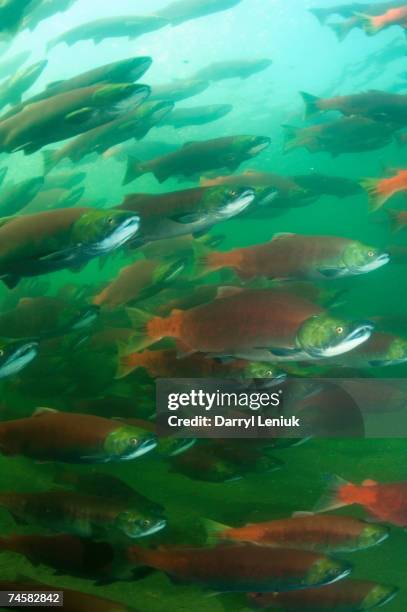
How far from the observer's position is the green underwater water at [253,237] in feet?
10.4

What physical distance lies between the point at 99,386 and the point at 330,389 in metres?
2.25

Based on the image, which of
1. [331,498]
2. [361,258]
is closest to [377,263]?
[361,258]

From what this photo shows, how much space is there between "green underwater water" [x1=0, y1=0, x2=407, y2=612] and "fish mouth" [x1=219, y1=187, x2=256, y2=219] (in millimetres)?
1323

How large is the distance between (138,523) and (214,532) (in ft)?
1.31

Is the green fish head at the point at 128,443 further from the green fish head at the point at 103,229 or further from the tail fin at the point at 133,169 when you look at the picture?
the tail fin at the point at 133,169

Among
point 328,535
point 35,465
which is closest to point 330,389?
point 328,535

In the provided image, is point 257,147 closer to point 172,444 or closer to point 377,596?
point 172,444

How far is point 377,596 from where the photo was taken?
101 inches

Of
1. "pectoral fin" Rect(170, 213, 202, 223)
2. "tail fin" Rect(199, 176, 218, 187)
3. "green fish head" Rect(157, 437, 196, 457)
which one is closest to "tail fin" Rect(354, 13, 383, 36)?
"tail fin" Rect(199, 176, 218, 187)

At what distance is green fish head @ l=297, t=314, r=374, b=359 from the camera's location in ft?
8.75

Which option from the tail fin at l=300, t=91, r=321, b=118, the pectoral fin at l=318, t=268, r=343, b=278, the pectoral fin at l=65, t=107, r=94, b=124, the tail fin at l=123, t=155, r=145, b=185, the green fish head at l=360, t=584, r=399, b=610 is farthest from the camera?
the tail fin at l=300, t=91, r=321, b=118

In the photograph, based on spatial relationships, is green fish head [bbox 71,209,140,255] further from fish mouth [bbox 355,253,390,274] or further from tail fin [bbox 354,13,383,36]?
tail fin [bbox 354,13,383,36]

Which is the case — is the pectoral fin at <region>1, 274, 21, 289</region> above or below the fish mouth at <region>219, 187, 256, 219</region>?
above

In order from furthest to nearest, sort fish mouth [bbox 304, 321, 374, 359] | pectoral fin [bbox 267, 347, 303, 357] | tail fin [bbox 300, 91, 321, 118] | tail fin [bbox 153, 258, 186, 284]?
1. tail fin [bbox 300, 91, 321, 118]
2. tail fin [bbox 153, 258, 186, 284]
3. pectoral fin [bbox 267, 347, 303, 357]
4. fish mouth [bbox 304, 321, 374, 359]
